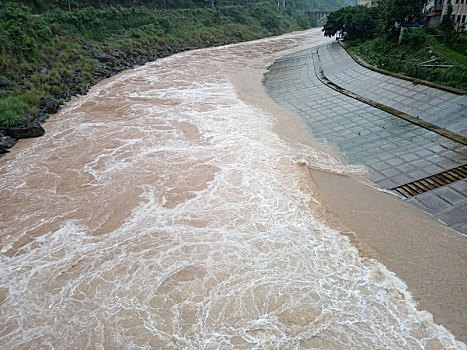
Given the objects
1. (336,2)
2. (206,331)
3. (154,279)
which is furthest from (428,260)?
(336,2)

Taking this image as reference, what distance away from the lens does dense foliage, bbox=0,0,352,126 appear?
882 inches

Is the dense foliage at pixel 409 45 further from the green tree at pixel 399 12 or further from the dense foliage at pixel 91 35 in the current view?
the dense foliage at pixel 91 35

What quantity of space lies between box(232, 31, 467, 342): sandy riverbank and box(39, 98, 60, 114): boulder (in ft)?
48.6

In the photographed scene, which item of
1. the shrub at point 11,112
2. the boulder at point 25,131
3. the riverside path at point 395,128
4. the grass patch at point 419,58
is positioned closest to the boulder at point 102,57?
the shrub at point 11,112

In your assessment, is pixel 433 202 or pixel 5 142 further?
pixel 5 142

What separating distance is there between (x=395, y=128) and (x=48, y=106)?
1811 cm

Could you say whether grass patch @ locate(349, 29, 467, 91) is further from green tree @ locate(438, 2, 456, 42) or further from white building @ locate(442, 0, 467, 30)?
white building @ locate(442, 0, 467, 30)

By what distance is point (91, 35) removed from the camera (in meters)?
36.1

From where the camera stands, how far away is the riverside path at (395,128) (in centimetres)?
1215

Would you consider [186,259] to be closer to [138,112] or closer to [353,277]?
[353,277]

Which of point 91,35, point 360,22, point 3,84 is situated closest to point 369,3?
point 360,22

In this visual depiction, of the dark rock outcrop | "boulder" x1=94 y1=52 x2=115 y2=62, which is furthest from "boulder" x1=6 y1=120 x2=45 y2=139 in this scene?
"boulder" x1=94 y1=52 x2=115 y2=62

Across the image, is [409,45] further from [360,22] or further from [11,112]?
[11,112]

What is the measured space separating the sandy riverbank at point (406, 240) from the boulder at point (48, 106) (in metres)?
14.8
